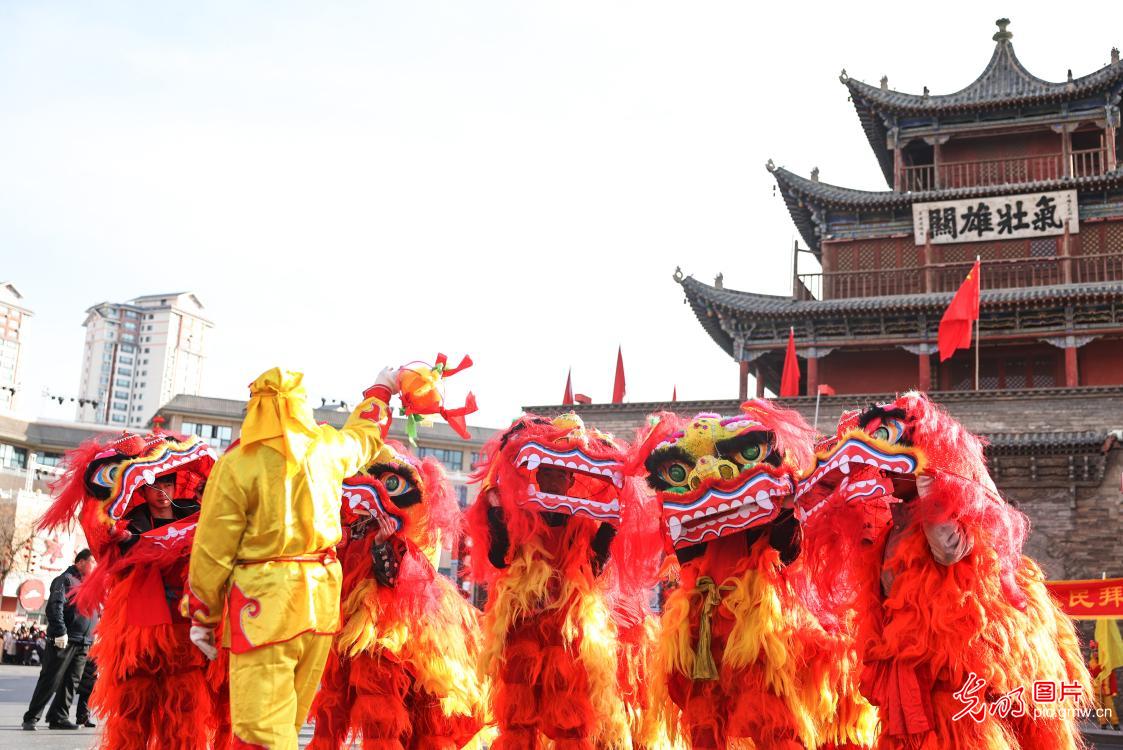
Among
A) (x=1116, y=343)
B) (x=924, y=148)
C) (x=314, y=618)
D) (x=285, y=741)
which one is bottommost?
(x=285, y=741)

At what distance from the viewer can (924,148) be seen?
19531 mm

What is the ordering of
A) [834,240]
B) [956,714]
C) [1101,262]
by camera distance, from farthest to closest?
[834,240] → [1101,262] → [956,714]

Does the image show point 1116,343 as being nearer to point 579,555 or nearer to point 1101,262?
point 1101,262

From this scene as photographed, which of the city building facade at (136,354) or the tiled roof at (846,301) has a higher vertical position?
the city building facade at (136,354)

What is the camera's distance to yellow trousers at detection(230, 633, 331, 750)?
288cm

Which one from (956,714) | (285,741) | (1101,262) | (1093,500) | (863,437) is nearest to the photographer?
(285,741)

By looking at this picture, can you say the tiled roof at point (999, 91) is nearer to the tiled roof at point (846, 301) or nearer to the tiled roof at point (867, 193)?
the tiled roof at point (867, 193)

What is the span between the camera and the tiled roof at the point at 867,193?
56.1ft

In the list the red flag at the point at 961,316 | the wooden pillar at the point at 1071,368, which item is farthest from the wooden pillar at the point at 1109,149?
the red flag at the point at 961,316

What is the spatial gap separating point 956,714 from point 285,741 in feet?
6.87

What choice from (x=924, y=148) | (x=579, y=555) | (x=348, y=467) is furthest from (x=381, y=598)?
(x=924, y=148)

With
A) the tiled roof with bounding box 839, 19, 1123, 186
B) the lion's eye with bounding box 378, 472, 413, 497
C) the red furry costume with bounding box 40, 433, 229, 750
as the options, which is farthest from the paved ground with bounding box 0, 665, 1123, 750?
the tiled roof with bounding box 839, 19, 1123, 186

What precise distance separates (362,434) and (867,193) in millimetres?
16685

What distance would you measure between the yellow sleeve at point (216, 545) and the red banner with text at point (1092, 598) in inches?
305
